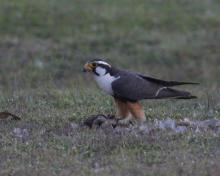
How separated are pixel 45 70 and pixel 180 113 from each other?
6.44m

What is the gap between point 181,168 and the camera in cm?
720

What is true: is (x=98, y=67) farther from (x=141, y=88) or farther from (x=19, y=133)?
(x=19, y=133)

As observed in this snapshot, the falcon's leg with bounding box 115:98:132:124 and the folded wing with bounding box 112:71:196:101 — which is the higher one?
the folded wing with bounding box 112:71:196:101

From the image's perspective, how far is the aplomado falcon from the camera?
29.2ft

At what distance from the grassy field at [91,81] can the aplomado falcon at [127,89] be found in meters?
0.46

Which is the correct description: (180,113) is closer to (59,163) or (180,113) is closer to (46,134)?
(46,134)

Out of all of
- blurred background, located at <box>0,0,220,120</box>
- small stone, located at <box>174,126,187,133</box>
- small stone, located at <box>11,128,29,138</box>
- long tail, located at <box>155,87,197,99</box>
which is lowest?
small stone, located at <box>174,126,187,133</box>

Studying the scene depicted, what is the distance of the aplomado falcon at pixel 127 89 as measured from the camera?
889cm

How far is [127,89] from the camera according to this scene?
8.90 m

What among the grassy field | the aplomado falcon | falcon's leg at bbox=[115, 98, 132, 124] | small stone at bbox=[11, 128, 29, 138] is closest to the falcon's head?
the aplomado falcon

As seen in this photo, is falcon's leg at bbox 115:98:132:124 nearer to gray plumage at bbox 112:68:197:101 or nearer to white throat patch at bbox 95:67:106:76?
gray plumage at bbox 112:68:197:101

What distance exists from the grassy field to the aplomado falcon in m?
0.46

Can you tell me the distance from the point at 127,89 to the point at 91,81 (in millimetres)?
5605

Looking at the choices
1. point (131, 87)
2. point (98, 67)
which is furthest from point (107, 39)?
point (131, 87)
